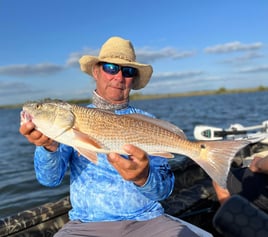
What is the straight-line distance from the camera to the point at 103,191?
3439 millimetres

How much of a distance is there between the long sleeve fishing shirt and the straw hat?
42.2 inches

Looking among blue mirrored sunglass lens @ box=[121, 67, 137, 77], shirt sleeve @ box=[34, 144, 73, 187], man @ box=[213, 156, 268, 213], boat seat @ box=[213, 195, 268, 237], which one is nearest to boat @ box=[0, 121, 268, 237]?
boat seat @ box=[213, 195, 268, 237]

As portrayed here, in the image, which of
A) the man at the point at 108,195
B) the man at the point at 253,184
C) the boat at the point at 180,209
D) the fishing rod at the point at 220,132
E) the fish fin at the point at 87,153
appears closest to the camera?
the fish fin at the point at 87,153

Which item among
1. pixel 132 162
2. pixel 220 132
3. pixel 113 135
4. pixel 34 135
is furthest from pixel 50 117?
pixel 220 132

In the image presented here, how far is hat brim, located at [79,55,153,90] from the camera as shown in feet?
12.7

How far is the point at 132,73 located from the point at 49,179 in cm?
149

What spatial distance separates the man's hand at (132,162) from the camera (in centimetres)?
275

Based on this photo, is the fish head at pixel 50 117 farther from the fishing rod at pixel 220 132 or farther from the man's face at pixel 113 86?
the fishing rod at pixel 220 132

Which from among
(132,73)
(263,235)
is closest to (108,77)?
(132,73)

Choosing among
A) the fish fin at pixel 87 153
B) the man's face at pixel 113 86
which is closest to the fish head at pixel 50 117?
the fish fin at pixel 87 153

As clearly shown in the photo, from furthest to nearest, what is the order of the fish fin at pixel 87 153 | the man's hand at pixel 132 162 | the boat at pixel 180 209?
the boat at pixel 180 209 → the fish fin at pixel 87 153 → the man's hand at pixel 132 162

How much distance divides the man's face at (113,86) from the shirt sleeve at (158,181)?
A: 82 centimetres

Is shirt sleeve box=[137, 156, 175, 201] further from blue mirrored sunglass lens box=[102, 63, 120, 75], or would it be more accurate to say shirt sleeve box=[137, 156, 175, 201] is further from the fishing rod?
the fishing rod

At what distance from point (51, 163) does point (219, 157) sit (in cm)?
153
